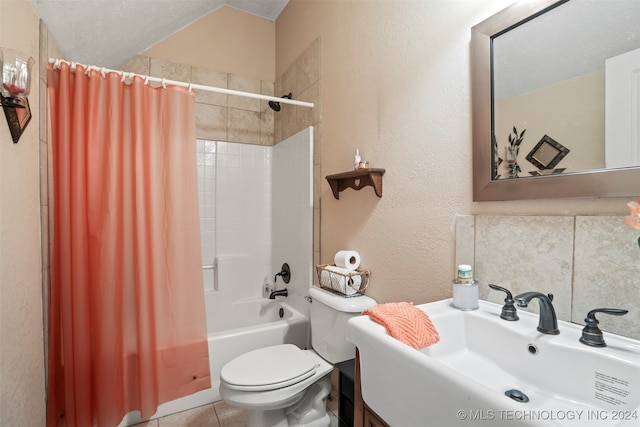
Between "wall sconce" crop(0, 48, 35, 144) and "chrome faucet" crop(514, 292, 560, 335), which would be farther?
"wall sconce" crop(0, 48, 35, 144)

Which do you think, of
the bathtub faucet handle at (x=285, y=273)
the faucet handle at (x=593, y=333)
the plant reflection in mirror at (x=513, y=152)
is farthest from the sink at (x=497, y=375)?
the bathtub faucet handle at (x=285, y=273)

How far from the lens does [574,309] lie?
79 cm

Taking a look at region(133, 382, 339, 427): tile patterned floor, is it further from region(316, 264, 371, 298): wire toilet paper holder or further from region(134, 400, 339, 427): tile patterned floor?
region(316, 264, 371, 298): wire toilet paper holder

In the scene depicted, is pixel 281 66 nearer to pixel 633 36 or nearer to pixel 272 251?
pixel 272 251

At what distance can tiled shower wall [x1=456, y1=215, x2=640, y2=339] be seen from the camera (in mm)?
707

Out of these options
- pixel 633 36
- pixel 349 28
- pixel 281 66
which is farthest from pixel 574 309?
pixel 281 66

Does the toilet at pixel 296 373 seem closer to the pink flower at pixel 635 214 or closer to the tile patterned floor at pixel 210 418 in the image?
the tile patterned floor at pixel 210 418

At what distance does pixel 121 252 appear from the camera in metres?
1.57

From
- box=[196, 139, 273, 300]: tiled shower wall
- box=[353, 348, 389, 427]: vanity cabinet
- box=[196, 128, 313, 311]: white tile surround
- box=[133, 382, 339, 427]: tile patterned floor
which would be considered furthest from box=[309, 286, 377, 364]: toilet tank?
box=[196, 139, 273, 300]: tiled shower wall

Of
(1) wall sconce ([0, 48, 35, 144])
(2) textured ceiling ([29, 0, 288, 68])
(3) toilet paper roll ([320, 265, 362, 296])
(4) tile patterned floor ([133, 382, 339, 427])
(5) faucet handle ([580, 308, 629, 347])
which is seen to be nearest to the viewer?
(5) faucet handle ([580, 308, 629, 347])

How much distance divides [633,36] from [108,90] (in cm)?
201

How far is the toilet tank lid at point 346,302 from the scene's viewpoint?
1.42 m

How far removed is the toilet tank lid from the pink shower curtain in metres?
0.73

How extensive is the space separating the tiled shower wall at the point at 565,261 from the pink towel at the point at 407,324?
12.2 inches
